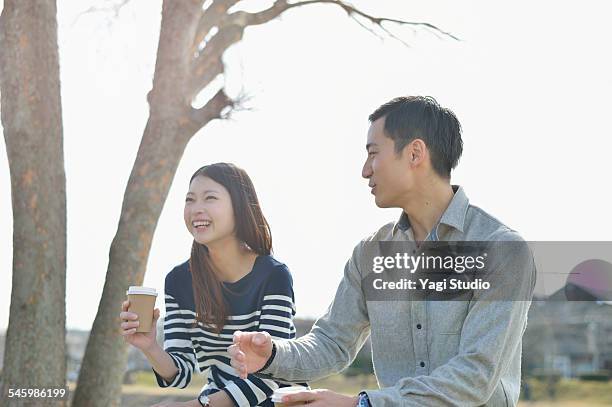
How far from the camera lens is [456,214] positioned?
2432mm

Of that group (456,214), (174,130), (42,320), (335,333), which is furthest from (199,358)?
(174,130)

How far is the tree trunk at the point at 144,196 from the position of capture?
18.4 feet

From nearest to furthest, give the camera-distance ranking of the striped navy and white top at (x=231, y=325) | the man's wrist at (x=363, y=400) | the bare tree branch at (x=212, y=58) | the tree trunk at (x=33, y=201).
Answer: the man's wrist at (x=363, y=400) < the striped navy and white top at (x=231, y=325) < the tree trunk at (x=33, y=201) < the bare tree branch at (x=212, y=58)

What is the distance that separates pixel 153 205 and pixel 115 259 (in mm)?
428

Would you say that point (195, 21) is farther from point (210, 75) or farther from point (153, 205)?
point (153, 205)

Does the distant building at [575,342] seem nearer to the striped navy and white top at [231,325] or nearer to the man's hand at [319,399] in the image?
the striped navy and white top at [231,325]

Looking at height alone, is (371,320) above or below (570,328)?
below

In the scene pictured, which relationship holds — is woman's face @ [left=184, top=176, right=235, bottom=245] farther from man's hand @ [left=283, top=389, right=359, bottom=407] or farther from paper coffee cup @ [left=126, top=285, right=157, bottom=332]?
man's hand @ [left=283, top=389, right=359, bottom=407]

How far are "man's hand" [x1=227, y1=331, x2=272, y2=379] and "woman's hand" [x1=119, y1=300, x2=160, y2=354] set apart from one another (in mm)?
577

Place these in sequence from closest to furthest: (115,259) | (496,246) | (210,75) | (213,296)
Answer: (496,246), (213,296), (115,259), (210,75)

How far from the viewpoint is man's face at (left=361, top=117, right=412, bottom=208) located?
2.48 meters

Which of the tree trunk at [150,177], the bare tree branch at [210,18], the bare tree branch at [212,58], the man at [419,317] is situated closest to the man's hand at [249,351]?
the man at [419,317]

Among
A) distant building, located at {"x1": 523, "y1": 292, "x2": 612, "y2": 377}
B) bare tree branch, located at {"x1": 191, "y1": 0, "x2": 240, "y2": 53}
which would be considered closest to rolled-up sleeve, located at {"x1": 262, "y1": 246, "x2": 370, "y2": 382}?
bare tree branch, located at {"x1": 191, "y1": 0, "x2": 240, "y2": 53}

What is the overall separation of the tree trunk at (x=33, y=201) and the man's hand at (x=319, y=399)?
3507 mm
